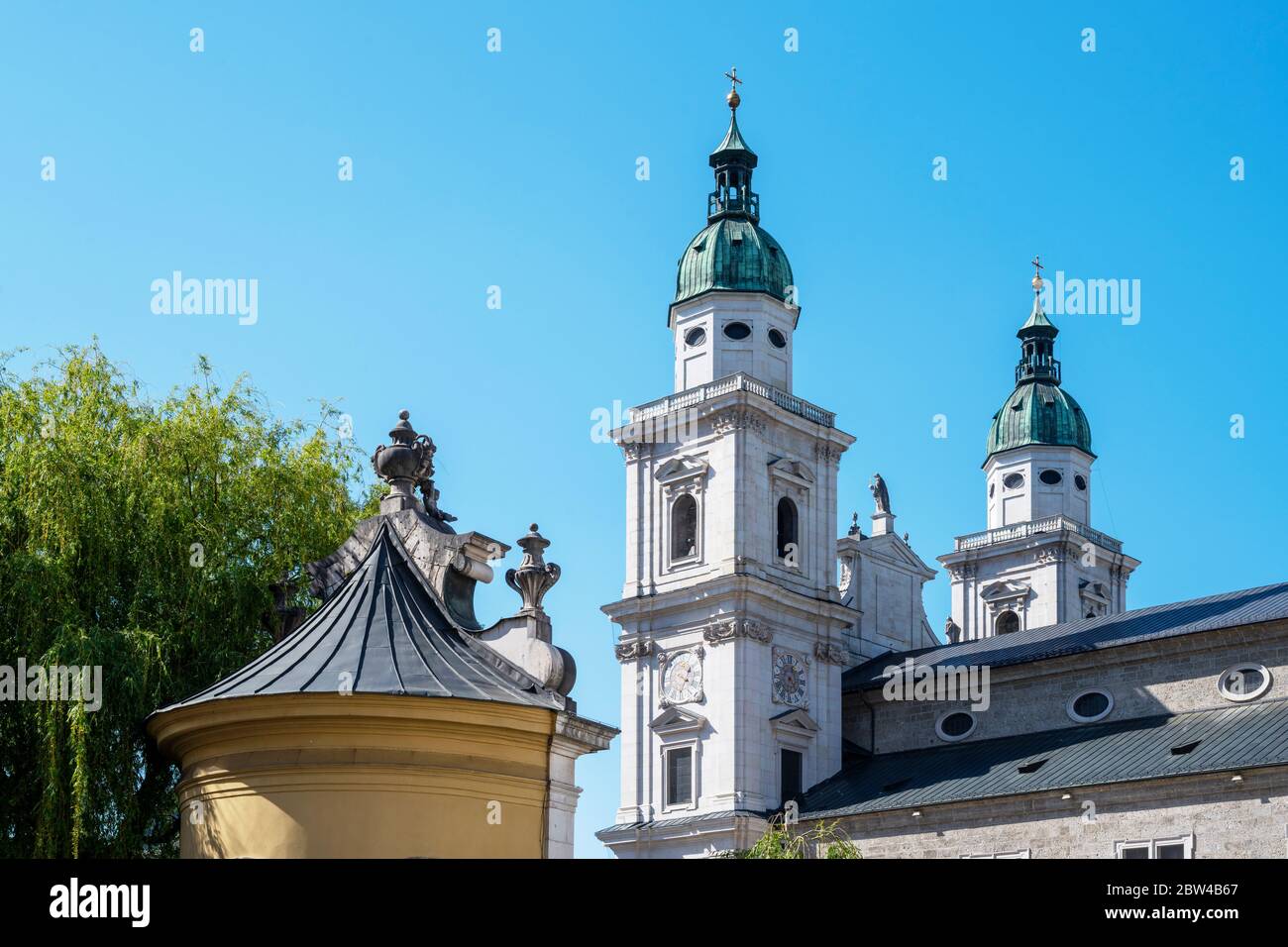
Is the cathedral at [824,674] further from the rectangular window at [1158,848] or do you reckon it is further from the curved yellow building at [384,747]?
the curved yellow building at [384,747]

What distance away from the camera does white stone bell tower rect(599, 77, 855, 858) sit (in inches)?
2244

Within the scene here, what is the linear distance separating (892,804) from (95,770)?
3473cm

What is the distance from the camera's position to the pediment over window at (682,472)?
60.3 meters

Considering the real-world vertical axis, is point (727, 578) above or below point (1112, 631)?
above

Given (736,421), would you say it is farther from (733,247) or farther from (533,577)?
(533,577)

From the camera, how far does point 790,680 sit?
5878cm

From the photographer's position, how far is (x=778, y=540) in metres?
60.6

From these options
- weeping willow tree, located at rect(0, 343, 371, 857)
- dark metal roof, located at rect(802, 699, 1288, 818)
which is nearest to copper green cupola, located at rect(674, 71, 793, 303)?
dark metal roof, located at rect(802, 699, 1288, 818)

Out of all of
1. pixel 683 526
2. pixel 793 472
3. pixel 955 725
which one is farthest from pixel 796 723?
pixel 793 472

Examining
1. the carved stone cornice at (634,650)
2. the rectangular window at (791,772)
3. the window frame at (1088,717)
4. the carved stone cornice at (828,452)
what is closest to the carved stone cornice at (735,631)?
the carved stone cornice at (634,650)

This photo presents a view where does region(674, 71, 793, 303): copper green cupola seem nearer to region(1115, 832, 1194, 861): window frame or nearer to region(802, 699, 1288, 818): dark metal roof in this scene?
region(802, 699, 1288, 818): dark metal roof

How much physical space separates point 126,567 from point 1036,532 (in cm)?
5731
